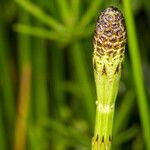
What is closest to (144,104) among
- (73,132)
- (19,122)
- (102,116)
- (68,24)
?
(102,116)

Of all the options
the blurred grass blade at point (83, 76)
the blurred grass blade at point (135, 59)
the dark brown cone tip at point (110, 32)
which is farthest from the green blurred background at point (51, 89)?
the dark brown cone tip at point (110, 32)

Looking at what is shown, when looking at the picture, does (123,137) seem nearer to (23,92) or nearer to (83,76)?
(83,76)

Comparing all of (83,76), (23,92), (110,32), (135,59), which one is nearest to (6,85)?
(23,92)

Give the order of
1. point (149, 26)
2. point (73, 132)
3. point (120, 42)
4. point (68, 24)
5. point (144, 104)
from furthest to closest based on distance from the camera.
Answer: point (149, 26) < point (73, 132) < point (68, 24) < point (144, 104) < point (120, 42)

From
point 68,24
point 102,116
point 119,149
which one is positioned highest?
point 68,24

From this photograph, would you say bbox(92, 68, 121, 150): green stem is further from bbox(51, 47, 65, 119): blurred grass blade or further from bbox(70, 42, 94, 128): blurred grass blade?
bbox(51, 47, 65, 119): blurred grass blade

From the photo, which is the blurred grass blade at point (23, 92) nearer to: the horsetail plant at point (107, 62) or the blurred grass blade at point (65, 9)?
the blurred grass blade at point (65, 9)

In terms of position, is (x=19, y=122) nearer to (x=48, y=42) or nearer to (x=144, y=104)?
(x=48, y=42)

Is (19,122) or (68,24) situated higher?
(68,24)
